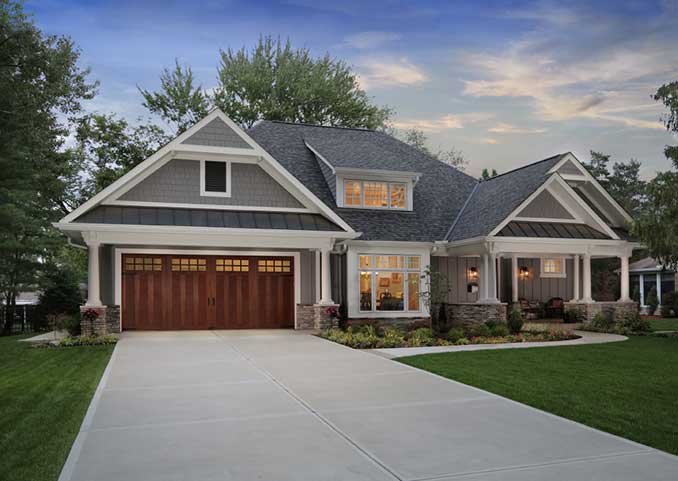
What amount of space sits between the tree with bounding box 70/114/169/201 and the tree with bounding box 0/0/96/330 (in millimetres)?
2079

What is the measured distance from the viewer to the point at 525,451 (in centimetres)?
542

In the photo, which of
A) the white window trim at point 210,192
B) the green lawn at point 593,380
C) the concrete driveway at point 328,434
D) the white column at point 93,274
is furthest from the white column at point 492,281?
the white column at point 93,274

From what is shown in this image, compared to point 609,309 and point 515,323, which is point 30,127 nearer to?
point 515,323

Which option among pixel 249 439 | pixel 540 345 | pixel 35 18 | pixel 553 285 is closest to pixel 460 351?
pixel 540 345

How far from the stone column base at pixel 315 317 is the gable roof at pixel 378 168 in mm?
2759

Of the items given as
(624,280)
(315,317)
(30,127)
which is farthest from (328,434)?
(624,280)

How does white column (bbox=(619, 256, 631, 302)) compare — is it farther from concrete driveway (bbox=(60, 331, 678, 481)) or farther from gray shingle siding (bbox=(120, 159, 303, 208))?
concrete driveway (bbox=(60, 331, 678, 481))

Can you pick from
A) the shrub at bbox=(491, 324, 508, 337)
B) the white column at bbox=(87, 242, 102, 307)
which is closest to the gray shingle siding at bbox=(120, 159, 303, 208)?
the white column at bbox=(87, 242, 102, 307)

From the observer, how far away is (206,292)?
741 inches

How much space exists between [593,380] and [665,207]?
9.05 m

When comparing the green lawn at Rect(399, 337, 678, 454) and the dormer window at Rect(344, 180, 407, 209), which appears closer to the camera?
the green lawn at Rect(399, 337, 678, 454)

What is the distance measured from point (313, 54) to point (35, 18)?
1938 centimetres

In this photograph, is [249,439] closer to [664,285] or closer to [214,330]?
[214,330]

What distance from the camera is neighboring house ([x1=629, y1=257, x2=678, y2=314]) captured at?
3091 centimetres
